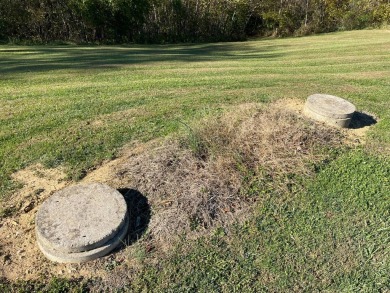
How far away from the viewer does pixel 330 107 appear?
566 centimetres

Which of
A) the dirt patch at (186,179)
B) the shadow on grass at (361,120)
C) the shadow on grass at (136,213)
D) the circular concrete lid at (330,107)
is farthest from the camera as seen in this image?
the shadow on grass at (361,120)

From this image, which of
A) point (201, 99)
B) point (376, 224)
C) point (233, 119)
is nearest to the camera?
point (376, 224)

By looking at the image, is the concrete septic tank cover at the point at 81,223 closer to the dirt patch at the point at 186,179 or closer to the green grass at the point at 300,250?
the dirt patch at the point at 186,179

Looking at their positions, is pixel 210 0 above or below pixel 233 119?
above

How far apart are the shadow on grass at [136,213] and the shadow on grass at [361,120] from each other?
3863mm

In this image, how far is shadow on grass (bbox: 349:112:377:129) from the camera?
582 cm

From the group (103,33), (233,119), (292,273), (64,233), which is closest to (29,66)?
(233,119)

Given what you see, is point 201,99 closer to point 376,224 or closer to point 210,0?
point 376,224

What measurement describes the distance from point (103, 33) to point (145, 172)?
60.8ft

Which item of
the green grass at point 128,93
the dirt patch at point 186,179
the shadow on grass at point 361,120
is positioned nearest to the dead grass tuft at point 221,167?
the dirt patch at point 186,179

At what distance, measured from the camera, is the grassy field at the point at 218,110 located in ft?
11.1

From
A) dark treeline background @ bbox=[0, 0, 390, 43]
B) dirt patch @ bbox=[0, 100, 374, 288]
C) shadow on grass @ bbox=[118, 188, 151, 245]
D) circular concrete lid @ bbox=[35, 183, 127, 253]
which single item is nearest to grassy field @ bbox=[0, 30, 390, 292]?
dirt patch @ bbox=[0, 100, 374, 288]

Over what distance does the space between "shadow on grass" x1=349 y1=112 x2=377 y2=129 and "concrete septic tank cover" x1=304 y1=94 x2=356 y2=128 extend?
302mm

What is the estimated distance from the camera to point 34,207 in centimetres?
397
